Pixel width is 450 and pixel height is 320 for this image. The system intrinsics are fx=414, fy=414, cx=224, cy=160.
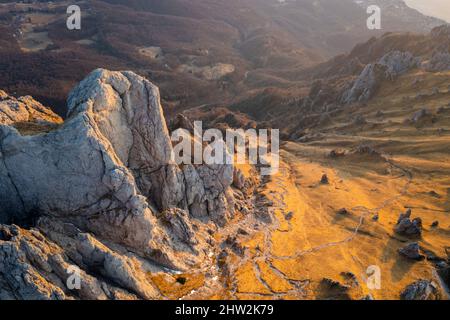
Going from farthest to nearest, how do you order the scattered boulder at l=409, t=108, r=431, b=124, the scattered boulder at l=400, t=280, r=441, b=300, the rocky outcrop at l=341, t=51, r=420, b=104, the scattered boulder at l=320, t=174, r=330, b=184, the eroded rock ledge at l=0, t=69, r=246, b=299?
the rocky outcrop at l=341, t=51, r=420, b=104 → the scattered boulder at l=409, t=108, r=431, b=124 → the scattered boulder at l=320, t=174, r=330, b=184 → the scattered boulder at l=400, t=280, r=441, b=300 → the eroded rock ledge at l=0, t=69, r=246, b=299

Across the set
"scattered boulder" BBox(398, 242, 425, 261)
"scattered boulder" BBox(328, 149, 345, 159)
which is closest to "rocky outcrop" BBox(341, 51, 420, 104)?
"scattered boulder" BBox(328, 149, 345, 159)

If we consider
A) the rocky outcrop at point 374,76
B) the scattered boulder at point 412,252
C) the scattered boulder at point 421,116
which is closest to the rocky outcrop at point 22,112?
the scattered boulder at point 412,252

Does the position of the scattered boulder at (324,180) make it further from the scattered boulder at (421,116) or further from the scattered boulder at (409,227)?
the scattered boulder at (421,116)

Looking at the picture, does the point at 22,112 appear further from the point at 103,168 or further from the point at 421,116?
the point at 421,116

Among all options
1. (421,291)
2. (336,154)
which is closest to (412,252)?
(421,291)

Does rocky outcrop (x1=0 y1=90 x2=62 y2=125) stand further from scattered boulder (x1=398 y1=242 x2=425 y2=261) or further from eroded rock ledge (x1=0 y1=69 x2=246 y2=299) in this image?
scattered boulder (x1=398 y1=242 x2=425 y2=261)
